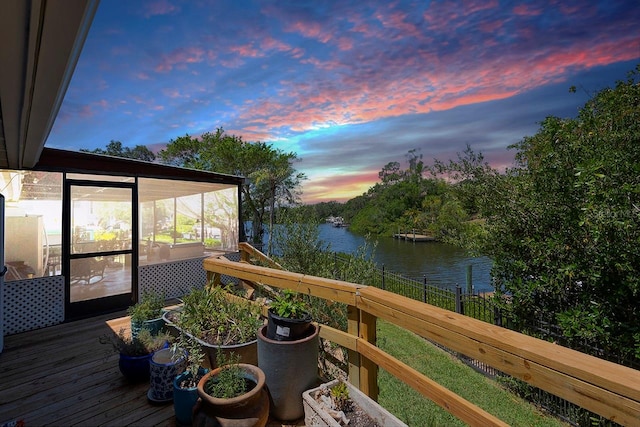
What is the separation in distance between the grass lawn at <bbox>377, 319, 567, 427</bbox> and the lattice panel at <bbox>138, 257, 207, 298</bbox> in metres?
3.60

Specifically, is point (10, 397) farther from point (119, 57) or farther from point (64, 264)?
point (119, 57)

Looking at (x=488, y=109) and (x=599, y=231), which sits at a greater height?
(x=488, y=109)

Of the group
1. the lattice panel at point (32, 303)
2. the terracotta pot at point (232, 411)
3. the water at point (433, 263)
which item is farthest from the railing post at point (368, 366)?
the water at point (433, 263)

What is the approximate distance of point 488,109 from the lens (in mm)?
12625

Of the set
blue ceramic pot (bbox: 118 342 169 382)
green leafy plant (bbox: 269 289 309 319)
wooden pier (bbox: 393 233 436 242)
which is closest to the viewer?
green leafy plant (bbox: 269 289 309 319)

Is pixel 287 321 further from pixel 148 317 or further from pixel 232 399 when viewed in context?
pixel 148 317

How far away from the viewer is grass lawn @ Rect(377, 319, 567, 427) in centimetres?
386

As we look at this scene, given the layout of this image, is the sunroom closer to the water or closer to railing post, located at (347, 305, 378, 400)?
railing post, located at (347, 305, 378, 400)

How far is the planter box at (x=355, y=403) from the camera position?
1535mm

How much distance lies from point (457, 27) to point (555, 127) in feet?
11.3

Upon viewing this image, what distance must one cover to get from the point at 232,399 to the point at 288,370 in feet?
1.17

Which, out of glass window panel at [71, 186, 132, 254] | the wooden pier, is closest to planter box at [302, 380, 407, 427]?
glass window panel at [71, 186, 132, 254]

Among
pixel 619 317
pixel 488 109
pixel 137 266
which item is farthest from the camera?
pixel 488 109

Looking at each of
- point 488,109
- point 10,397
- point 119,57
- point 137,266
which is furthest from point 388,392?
point 488,109
